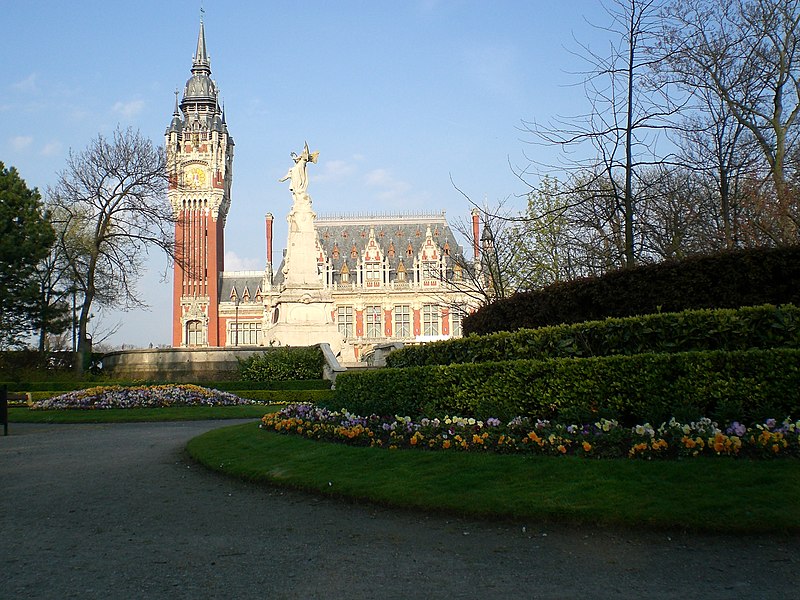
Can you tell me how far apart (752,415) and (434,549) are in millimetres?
3981

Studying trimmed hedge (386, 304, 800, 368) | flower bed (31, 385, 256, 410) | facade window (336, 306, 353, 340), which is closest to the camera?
trimmed hedge (386, 304, 800, 368)

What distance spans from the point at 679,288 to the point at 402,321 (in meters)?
64.2

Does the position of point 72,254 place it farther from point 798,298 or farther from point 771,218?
point 798,298

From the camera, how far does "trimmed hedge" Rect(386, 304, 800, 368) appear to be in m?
8.66

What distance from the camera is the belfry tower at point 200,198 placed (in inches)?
3147

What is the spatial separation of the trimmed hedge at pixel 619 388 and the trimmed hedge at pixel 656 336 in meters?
0.70

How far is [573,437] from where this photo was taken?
8438 mm

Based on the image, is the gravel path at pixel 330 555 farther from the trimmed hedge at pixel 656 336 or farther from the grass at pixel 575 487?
the trimmed hedge at pixel 656 336

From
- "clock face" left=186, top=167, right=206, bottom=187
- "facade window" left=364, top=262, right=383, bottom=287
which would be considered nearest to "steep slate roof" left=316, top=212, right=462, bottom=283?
"facade window" left=364, top=262, right=383, bottom=287

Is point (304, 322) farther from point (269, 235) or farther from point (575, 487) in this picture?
point (269, 235)

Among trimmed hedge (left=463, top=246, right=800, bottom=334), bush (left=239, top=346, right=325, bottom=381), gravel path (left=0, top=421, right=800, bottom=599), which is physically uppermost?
trimmed hedge (left=463, top=246, right=800, bottom=334)

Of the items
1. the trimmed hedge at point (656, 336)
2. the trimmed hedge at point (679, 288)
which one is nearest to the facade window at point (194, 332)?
the trimmed hedge at point (679, 288)

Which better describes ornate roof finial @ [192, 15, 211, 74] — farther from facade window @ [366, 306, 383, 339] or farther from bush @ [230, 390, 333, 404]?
bush @ [230, 390, 333, 404]

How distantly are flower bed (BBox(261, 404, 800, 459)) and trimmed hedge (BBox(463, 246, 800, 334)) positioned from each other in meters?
2.47
